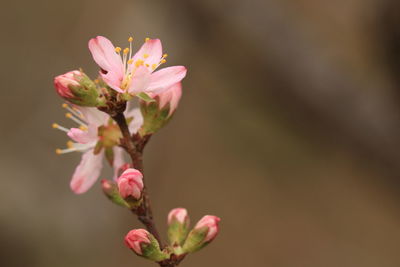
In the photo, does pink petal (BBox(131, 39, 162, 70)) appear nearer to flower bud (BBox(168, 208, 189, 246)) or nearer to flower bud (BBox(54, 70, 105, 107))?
flower bud (BBox(54, 70, 105, 107))

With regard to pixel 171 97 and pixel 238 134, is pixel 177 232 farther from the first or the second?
pixel 238 134

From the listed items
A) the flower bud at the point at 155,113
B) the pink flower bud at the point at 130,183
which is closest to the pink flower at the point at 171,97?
the flower bud at the point at 155,113

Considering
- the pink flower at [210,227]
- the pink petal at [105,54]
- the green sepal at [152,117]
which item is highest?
the pink petal at [105,54]

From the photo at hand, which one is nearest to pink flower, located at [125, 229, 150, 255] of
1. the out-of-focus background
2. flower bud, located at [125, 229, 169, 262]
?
flower bud, located at [125, 229, 169, 262]

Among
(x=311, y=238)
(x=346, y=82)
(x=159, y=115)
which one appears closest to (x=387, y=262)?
(x=311, y=238)

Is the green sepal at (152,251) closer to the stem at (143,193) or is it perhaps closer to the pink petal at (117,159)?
the stem at (143,193)

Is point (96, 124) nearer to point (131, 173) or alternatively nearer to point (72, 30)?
point (131, 173)

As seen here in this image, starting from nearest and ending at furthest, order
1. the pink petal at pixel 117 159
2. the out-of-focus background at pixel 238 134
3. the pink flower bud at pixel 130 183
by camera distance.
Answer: the pink flower bud at pixel 130 183 → the pink petal at pixel 117 159 → the out-of-focus background at pixel 238 134
